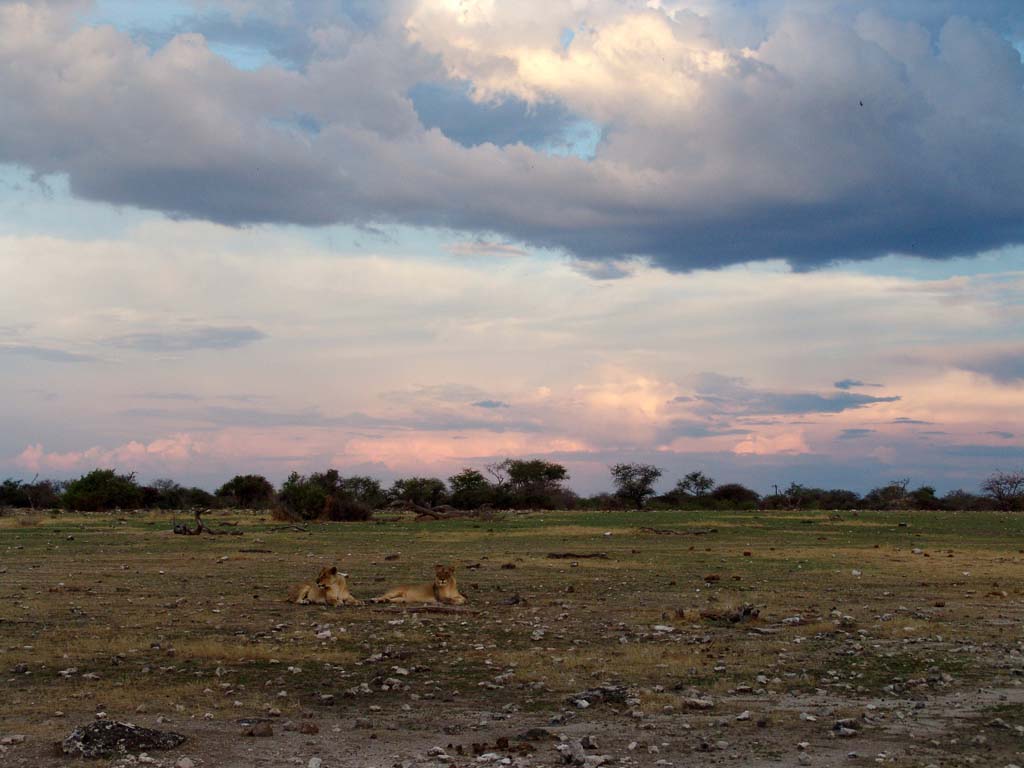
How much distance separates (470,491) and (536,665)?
7383 centimetres

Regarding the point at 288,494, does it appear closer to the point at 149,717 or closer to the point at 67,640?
the point at 67,640

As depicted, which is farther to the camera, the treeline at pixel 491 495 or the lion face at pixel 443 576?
the treeline at pixel 491 495

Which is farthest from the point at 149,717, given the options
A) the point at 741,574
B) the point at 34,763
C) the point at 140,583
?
the point at 741,574

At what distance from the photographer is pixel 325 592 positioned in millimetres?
16875

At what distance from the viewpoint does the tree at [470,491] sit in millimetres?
83000

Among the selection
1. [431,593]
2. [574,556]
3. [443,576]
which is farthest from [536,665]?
[574,556]

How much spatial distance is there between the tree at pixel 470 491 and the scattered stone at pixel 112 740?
72.2 metres

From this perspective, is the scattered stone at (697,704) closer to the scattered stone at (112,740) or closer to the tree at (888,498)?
the scattered stone at (112,740)

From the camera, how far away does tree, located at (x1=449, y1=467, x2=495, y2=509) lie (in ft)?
272

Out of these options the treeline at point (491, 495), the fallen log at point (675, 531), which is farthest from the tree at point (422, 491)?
the fallen log at point (675, 531)

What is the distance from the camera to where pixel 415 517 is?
177 ft

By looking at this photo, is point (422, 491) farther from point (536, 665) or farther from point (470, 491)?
point (536, 665)

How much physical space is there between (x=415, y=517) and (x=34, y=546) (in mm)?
25118

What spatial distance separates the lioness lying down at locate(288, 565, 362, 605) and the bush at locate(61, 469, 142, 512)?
52.0 m
